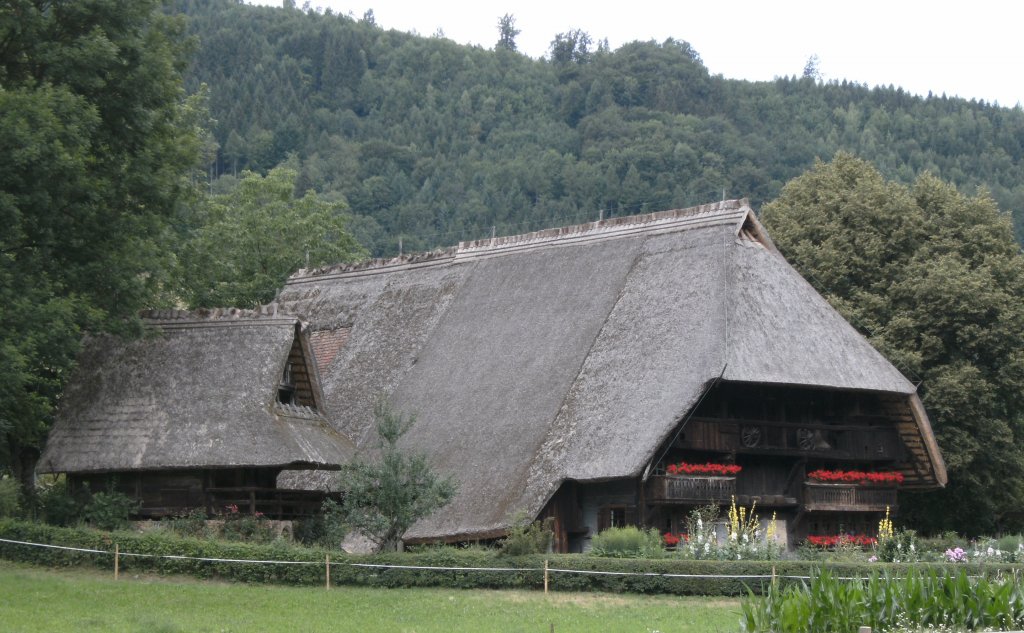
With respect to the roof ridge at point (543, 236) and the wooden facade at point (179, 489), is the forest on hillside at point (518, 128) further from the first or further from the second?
the wooden facade at point (179, 489)

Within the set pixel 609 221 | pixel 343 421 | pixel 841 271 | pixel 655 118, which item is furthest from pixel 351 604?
pixel 655 118

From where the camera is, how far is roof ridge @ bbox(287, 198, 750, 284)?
45.8 metres

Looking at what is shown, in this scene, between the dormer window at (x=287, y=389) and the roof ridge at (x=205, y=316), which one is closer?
the roof ridge at (x=205, y=316)

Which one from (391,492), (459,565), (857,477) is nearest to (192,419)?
(391,492)

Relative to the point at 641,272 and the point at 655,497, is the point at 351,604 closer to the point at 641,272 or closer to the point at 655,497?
the point at 655,497

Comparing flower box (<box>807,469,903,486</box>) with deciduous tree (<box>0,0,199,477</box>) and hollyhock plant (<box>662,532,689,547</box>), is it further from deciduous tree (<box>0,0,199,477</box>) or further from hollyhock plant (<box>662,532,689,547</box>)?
deciduous tree (<box>0,0,199,477</box>)

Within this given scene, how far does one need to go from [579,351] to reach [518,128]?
94500mm

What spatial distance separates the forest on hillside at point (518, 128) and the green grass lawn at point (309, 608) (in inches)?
2830

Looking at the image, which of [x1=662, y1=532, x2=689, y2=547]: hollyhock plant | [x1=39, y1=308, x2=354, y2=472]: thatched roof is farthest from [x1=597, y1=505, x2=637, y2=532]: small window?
[x1=39, y1=308, x2=354, y2=472]: thatched roof

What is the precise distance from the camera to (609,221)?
48344mm

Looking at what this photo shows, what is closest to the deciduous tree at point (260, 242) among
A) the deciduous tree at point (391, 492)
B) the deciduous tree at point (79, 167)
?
the deciduous tree at point (79, 167)

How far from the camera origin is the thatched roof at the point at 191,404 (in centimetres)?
3884

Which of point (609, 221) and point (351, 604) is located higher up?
point (609, 221)

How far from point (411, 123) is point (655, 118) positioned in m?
21.8
